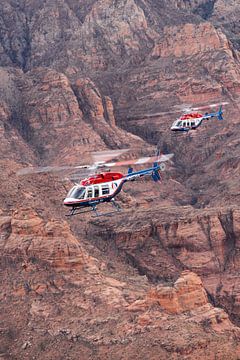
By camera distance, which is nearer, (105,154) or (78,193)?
(78,193)

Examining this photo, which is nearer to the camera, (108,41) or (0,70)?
(0,70)

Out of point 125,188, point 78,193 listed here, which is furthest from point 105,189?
point 125,188

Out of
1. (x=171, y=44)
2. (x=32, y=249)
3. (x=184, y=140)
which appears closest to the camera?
(x=32, y=249)

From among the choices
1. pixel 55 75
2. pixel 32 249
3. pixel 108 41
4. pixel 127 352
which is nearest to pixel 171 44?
pixel 108 41

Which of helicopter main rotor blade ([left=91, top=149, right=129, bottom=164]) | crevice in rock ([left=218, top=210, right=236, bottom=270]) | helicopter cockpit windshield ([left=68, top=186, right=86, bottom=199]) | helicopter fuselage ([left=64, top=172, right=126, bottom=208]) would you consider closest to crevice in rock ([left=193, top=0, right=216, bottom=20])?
helicopter main rotor blade ([left=91, top=149, right=129, bottom=164])

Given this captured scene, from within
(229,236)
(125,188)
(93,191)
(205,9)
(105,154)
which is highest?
(93,191)

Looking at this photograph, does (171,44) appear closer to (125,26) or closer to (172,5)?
(125,26)

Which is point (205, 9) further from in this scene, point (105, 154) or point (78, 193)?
point (78, 193)

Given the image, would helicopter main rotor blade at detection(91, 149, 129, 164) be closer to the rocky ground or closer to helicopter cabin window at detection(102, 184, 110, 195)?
helicopter cabin window at detection(102, 184, 110, 195)

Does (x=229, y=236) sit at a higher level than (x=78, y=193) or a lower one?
lower
